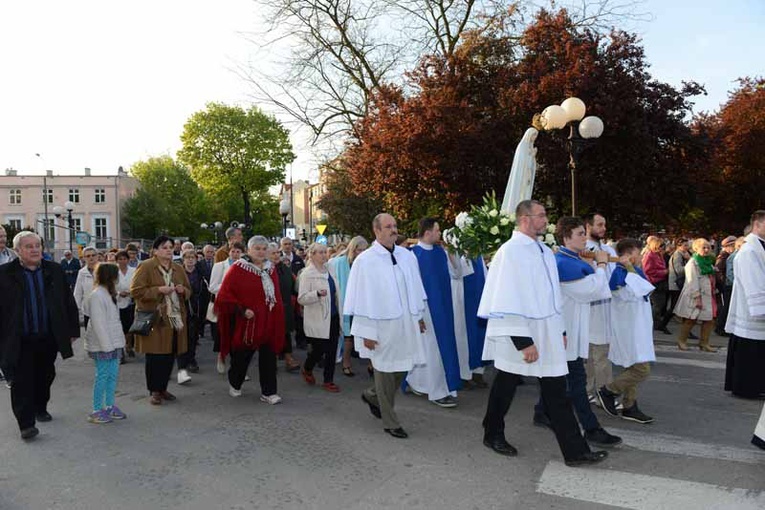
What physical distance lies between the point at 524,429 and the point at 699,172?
12.7 m

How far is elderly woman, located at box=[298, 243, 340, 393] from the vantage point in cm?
778

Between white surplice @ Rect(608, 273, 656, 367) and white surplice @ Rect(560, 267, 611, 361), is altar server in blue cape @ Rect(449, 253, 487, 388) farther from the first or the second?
white surplice @ Rect(560, 267, 611, 361)

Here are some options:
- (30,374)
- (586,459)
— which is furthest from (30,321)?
(586,459)

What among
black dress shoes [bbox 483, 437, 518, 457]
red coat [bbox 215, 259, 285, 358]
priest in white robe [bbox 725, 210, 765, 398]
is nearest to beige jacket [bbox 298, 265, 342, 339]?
red coat [bbox 215, 259, 285, 358]

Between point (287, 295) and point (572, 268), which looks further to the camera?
point (287, 295)

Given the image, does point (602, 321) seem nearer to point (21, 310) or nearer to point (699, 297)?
→ point (699, 297)

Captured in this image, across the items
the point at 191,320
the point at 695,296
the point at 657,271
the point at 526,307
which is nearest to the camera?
the point at 526,307

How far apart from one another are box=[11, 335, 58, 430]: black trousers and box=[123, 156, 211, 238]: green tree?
213ft

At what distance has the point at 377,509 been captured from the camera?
4.01 m

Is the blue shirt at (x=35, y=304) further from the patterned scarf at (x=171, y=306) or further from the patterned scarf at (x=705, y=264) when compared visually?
the patterned scarf at (x=705, y=264)

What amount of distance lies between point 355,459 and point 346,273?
4151mm

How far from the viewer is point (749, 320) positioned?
22.3ft

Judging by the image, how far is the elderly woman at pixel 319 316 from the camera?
778cm

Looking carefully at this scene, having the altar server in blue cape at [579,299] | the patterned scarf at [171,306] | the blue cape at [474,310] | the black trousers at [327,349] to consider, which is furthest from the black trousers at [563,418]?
the patterned scarf at [171,306]
